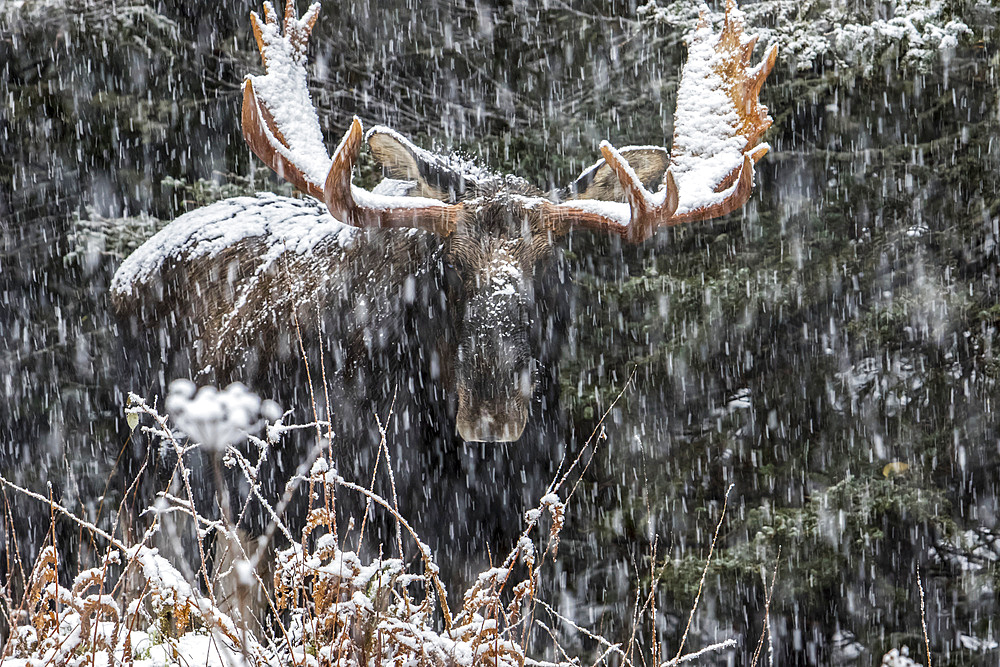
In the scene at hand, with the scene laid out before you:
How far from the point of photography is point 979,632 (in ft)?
14.4

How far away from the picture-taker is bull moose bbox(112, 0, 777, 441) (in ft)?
11.8

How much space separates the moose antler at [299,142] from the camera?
3.78 metres

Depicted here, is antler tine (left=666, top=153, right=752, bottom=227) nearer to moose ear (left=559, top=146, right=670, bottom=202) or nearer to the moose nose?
moose ear (left=559, top=146, right=670, bottom=202)

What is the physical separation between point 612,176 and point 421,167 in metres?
0.96

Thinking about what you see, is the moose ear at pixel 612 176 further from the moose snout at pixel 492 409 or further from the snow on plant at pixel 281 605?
the snow on plant at pixel 281 605

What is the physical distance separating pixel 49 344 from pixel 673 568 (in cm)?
476

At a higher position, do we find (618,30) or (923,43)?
(618,30)

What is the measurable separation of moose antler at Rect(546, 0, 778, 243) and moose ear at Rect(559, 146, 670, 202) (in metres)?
0.19

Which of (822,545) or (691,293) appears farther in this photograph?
(691,293)

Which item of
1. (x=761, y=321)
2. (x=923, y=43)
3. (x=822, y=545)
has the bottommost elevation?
(x=822, y=545)

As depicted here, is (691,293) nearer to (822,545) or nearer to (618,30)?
(822,545)

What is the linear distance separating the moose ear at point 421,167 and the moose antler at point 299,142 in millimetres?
166

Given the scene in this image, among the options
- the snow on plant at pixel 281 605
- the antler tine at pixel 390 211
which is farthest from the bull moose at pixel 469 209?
the snow on plant at pixel 281 605

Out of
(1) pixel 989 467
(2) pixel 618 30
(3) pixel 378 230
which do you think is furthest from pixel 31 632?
(2) pixel 618 30
